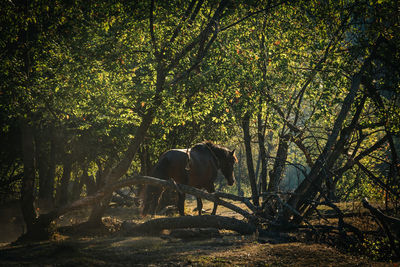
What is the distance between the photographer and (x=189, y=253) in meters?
7.38

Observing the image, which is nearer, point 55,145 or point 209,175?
point 209,175

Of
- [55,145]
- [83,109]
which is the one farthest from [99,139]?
[83,109]

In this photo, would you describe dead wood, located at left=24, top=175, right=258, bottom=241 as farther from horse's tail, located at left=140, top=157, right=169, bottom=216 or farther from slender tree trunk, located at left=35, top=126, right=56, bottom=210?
slender tree trunk, located at left=35, top=126, right=56, bottom=210

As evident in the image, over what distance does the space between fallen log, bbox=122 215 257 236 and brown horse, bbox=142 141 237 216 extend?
2744 millimetres

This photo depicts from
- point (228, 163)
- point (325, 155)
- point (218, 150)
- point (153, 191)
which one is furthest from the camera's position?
point (228, 163)

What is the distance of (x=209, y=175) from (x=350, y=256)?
29.8 feet

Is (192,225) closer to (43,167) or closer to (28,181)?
(28,181)

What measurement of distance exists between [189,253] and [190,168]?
728 centimetres

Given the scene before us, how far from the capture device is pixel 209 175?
51.5 ft

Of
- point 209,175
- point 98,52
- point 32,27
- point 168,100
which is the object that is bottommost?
point 209,175

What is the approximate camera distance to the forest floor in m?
6.52

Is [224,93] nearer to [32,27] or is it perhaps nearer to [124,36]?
[124,36]

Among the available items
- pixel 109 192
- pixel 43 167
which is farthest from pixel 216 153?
pixel 43 167

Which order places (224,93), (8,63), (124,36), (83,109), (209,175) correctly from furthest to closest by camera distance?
(209,175), (83,109), (224,93), (124,36), (8,63)
